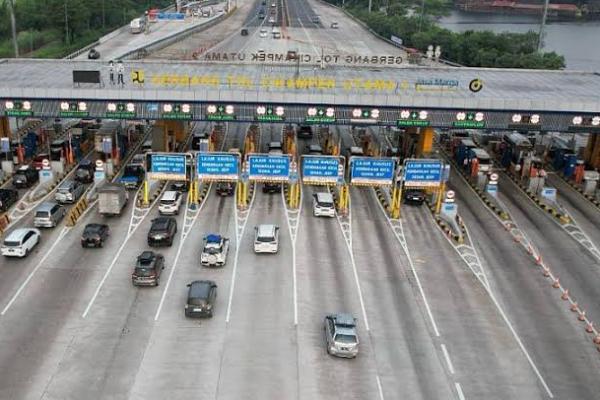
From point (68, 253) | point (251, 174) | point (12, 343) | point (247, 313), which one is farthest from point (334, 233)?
point (12, 343)

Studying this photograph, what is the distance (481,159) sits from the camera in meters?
60.9

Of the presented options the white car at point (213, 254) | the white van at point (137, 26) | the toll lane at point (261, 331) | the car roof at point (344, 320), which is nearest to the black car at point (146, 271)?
the white car at point (213, 254)

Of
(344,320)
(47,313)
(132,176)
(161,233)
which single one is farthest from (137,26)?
(344,320)

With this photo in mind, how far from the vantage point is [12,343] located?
106ft

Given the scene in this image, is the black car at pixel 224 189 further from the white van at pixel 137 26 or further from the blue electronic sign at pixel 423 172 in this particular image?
the white van at pixel 137 26

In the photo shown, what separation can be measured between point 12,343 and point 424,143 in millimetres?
38136

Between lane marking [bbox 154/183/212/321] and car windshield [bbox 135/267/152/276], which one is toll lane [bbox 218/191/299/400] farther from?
car windshield [bbox 135/267/152/276]

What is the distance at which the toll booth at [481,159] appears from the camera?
59.8 meters

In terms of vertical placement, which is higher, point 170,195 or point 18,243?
point 170,195

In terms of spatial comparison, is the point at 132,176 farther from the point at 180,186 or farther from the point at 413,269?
the point at 413,269

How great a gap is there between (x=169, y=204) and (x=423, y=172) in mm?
19283

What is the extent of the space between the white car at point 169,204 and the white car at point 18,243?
382 inches

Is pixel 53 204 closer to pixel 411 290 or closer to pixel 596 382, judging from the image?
pixel 411 290

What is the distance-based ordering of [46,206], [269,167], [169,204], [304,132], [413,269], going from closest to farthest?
[413,269] < [46,206] < [169,204] < [269,167] < [304,132]
